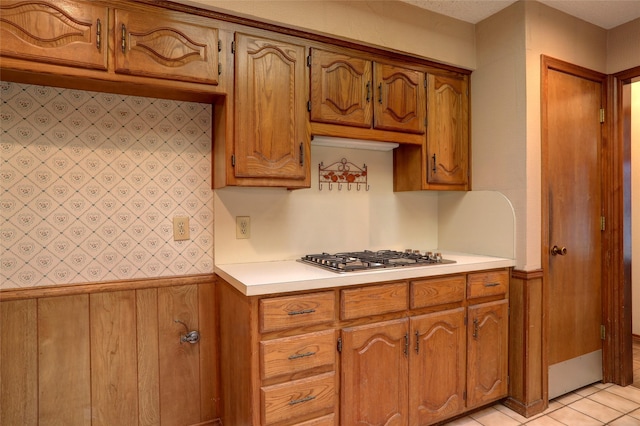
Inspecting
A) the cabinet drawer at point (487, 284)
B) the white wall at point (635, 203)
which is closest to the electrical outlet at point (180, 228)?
the cabinet drawer at point (487, 284)

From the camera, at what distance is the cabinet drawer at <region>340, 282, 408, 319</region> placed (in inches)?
67.7

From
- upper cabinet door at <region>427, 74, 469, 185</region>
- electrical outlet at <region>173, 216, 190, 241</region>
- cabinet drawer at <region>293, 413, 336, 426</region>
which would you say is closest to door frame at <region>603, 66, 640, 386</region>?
upper cabinet door at <region>427, 74, 469, 185</region>

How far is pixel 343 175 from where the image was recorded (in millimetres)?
2412

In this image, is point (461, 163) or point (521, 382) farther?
point (461, 163)

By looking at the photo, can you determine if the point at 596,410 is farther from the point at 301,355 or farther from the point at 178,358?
the point at 178,358

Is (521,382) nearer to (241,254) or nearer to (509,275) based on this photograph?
(509,275)

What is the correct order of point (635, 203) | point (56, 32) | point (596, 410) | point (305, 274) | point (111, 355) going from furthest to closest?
point (635, 203) < point (596, 410) < point (111, 355) < point (305, 274) < point (56, 32)

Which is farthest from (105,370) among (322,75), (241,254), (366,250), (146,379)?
(322,75)

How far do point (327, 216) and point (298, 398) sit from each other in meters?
1.08

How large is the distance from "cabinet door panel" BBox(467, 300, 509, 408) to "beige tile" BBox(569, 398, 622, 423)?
1.53 feet

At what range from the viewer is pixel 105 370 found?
1825 mm

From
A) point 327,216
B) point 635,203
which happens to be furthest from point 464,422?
point 635,203

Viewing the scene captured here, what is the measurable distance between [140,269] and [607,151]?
9.70 feet

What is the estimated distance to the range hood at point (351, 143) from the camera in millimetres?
2213
